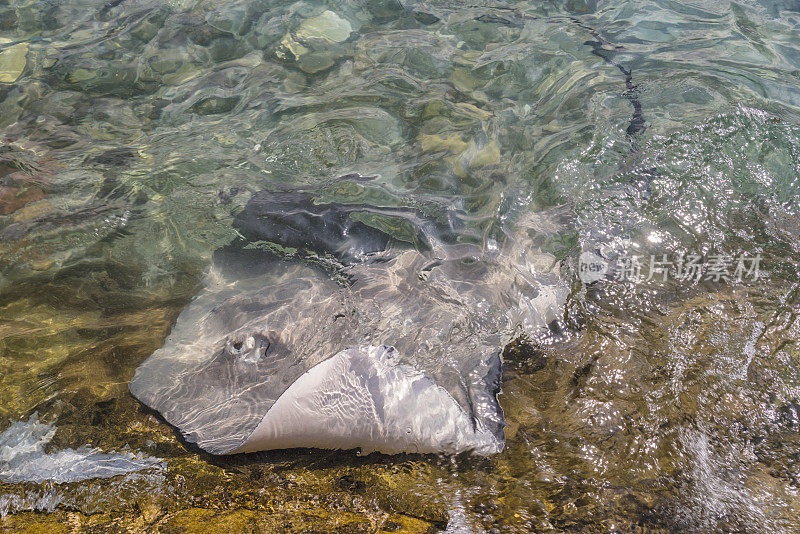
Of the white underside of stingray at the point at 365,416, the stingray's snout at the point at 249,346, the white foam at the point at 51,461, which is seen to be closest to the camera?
the white foam at the point at 51,461

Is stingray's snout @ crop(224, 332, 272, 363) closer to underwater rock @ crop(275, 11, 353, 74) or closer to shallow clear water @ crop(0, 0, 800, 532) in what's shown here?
shallow clear water @ crop(0, 0, 800, 532)

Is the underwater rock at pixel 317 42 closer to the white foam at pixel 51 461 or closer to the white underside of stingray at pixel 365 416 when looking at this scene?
the white underside of stingray at pixel 365 416

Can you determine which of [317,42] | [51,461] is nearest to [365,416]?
[51,461]

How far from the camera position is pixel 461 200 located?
409 centimetres

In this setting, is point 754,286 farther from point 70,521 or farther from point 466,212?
point 70,521

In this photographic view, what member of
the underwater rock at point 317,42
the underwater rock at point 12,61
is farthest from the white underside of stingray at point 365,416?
the underwater rock at point 12,61

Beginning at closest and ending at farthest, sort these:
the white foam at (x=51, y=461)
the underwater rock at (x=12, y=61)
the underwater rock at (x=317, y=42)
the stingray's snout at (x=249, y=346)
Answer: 1. the white foam at (x=51, y=461)
2. the stingray's snout at (x=249, y=346)
3. the underwater rock at (x=12, y=61)
4. the underwater rock at (x=317, y=42)

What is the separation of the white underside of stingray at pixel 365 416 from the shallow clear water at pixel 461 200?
0.09 metres

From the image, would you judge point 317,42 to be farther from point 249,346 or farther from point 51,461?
point 51,461

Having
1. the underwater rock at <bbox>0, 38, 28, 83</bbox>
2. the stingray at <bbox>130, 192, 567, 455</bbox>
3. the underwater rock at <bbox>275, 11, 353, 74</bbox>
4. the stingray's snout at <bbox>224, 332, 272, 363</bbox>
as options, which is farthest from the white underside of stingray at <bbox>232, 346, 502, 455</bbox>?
the underwater rock at <bbox>0, 38, 28, 83</bbox>

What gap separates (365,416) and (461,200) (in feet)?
7.13

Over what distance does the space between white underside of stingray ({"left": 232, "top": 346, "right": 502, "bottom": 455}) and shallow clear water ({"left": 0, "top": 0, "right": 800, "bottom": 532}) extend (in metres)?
0.09

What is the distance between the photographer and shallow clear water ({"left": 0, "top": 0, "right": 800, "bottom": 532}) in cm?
225

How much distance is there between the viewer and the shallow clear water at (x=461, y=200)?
225 centimetres
